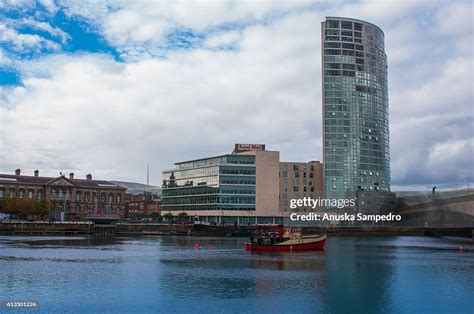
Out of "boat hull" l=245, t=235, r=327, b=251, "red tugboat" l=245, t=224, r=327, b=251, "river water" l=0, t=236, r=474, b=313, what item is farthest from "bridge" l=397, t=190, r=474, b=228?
"river water" l=0, t=236, r=474, b=313

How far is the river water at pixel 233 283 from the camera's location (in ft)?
160

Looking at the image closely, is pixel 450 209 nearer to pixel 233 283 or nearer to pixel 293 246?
pixel 293 246

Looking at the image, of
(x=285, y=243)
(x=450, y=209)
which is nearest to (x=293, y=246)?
(x=285, y=243)

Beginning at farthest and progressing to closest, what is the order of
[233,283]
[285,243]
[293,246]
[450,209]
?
[450,209] < [293,246] < [285,243] < [233,283]

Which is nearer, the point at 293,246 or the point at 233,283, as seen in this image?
the point at 233,283

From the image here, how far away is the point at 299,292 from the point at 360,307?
8.12 meters

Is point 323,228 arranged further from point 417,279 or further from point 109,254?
point 417,279

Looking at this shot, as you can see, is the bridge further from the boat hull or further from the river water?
the river water

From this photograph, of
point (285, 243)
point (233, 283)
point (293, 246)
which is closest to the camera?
point (233, 283)

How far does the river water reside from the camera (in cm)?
4866

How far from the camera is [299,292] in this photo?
5534 cm

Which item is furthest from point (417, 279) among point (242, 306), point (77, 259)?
point (77, 259)

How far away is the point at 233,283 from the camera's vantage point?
200ft

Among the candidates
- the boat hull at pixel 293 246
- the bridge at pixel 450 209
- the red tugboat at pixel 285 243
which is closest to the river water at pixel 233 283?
the boat hull at pixel 293 246
